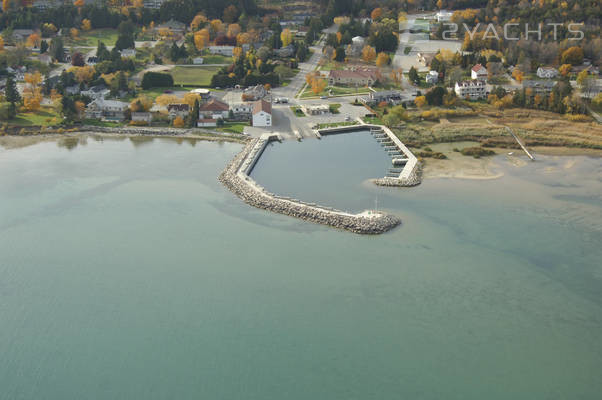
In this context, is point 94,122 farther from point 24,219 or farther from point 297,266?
point 297,266

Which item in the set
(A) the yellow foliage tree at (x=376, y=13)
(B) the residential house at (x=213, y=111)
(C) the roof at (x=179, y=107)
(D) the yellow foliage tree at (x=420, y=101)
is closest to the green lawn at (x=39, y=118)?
(C) the roof at (x=179, y=107)

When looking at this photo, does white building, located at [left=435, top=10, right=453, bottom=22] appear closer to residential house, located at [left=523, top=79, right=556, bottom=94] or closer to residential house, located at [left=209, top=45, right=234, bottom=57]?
residential house, located at [left=523, top=79, right=556, bottom=94]

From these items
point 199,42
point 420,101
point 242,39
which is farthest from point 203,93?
point 242,39

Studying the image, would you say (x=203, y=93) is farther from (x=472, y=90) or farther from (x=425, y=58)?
(x=425, y=58)

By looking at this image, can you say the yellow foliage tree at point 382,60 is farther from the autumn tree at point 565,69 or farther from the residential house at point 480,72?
the autumn tree at point 565,69

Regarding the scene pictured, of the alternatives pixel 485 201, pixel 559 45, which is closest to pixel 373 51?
pixel 559 45

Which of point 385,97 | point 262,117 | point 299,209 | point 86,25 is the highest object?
point 86,25

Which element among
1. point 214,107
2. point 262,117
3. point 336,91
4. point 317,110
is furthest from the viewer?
point 336,91
